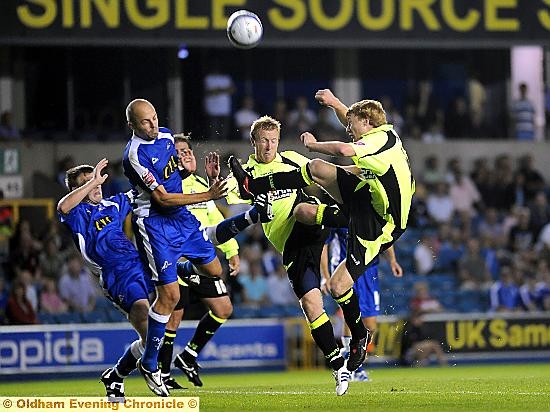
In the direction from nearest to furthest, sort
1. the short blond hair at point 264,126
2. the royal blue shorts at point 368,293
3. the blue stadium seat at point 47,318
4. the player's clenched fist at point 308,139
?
1. the player's clenched fist at point 308,139
2. the short blond hair at point 264,126
3. the royal blue shorts at point 368,293
4. the blue stadium seat at point 47,318

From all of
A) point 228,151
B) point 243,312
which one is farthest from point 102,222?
point 228,151

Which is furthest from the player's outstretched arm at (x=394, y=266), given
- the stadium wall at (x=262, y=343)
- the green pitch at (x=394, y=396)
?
the stadium wall at (x=262, y=343)

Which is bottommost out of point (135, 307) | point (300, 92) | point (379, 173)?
point (135, 307)

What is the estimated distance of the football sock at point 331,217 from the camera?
10.8m

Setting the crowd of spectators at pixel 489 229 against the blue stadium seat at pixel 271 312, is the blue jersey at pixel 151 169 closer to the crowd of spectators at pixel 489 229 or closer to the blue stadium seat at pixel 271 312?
the blue stadium seat at pixel 271 312

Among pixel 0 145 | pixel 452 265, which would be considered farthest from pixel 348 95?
pixel 0 145

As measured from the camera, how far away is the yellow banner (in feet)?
29.3

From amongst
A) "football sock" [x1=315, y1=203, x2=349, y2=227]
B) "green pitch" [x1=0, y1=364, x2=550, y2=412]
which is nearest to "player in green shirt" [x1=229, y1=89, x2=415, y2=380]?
"football sock" [x1=315, y1=203, x2=349, y2=227]

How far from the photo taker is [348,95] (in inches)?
955

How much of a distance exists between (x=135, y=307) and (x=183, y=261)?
146cm

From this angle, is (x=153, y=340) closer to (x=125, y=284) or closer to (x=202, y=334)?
(x=125, y=284)

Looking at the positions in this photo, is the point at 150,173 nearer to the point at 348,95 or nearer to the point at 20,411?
the point at 20,411

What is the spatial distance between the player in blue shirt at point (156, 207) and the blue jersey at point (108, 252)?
38cm

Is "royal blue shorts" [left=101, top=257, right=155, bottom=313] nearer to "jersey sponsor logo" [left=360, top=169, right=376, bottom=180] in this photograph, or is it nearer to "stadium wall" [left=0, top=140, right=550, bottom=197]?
"jersey sponsor logo" [left=360, top=169, right=376, bottom=180]
